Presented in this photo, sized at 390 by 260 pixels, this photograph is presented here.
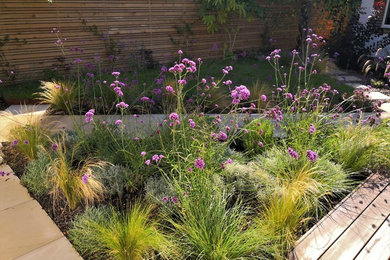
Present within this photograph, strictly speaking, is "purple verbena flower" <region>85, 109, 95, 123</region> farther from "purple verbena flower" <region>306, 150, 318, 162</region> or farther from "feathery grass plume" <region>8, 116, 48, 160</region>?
"purple verbena flower" <region>306, 150, 318, 162</region>

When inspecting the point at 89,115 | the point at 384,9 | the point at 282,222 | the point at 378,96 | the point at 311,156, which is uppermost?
the point at 384,9

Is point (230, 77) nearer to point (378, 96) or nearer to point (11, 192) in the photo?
point (378, 96)

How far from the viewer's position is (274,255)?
5.32 ft

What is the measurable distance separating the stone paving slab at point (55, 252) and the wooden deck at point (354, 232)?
4.43 ft

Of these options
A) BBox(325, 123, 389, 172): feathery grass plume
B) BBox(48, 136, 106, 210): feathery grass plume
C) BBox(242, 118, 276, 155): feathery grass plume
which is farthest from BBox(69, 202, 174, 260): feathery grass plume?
BBox(325, 123, 389, 172): feathery grass plume

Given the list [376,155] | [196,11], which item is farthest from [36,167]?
[196,11]

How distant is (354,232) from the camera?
187 cm

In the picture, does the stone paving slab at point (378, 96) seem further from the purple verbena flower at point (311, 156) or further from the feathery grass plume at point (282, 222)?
the feathery grass plume at point (282, 222)

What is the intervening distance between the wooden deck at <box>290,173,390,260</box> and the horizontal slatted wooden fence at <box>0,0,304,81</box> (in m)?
4.52

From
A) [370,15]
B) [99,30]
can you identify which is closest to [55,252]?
[99,30]

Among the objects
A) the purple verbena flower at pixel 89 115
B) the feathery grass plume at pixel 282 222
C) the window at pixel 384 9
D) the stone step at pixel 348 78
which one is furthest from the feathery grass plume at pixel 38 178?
the window at pixel 384 9

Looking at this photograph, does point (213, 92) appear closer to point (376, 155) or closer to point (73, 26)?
point (376, 155)

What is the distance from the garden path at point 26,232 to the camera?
176 cm

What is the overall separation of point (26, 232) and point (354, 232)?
2205 mm
